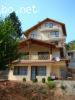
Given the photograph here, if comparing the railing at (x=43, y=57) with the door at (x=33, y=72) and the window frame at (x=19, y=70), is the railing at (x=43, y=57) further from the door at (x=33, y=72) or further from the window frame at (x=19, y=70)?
the window frame at (x=19, y=70)

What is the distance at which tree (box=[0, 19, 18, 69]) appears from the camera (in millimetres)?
26120

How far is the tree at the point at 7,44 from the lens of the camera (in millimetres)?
26120

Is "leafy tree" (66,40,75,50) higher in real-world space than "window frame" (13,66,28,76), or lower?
higher

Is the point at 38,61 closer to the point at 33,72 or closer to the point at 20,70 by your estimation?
the point at 33,72

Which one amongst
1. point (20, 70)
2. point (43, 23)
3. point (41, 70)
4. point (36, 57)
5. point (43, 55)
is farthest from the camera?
point (43, 23)

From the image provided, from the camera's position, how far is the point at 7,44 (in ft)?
88.0

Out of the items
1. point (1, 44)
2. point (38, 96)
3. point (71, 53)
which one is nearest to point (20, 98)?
point (38, 96)

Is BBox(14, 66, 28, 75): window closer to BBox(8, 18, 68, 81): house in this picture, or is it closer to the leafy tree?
BBox(8, 18, 68, 81): house

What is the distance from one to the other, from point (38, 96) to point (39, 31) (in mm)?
28047

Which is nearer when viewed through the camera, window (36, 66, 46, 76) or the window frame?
window (36, 66, 46, 76)

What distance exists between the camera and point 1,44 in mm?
26078

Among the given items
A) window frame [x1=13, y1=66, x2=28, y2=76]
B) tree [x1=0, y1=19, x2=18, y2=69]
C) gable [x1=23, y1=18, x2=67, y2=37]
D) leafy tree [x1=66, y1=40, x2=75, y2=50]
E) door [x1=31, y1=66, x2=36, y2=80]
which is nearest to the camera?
tree [x1=0, y1=19, x2=18, y2=69]

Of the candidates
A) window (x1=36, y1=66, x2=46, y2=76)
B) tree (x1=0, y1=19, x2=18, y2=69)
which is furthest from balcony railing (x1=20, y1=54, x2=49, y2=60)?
tree (x1=0, y1=19, x2=18, y2=69)

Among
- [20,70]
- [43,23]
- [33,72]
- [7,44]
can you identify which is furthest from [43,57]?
[7,44]
